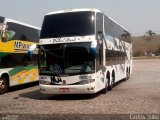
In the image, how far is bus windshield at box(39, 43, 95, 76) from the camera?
15.1m

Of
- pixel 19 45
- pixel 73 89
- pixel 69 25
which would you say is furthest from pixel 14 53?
pixel 73 89

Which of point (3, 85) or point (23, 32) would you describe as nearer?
point (3, 85)

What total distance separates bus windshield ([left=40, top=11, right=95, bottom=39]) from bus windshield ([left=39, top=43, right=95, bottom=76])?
54cm

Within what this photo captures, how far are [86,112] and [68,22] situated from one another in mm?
5310

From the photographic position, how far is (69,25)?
15.7 meters

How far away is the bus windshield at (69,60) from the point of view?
49.4 feet

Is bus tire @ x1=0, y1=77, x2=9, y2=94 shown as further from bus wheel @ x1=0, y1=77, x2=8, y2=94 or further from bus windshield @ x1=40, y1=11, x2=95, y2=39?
bus windshield @ x1=40, y1=11, x2=95, y2=39

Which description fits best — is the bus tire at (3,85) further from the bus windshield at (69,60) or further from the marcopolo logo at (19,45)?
the bus windshield at (69,60)

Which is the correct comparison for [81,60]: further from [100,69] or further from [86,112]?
[86,112]

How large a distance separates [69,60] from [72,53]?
1.03 feet

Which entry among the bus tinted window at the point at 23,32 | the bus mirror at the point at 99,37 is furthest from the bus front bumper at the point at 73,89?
the bus tinted window at the point at 23,32

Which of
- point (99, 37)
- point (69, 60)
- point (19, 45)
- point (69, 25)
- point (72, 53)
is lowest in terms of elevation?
point (69, 60)

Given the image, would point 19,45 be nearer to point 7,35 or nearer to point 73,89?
point 7,35

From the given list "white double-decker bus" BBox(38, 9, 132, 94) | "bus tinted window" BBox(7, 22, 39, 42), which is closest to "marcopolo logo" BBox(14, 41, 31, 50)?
"bus tinted window" BBox(7, 22, 39, 42)
